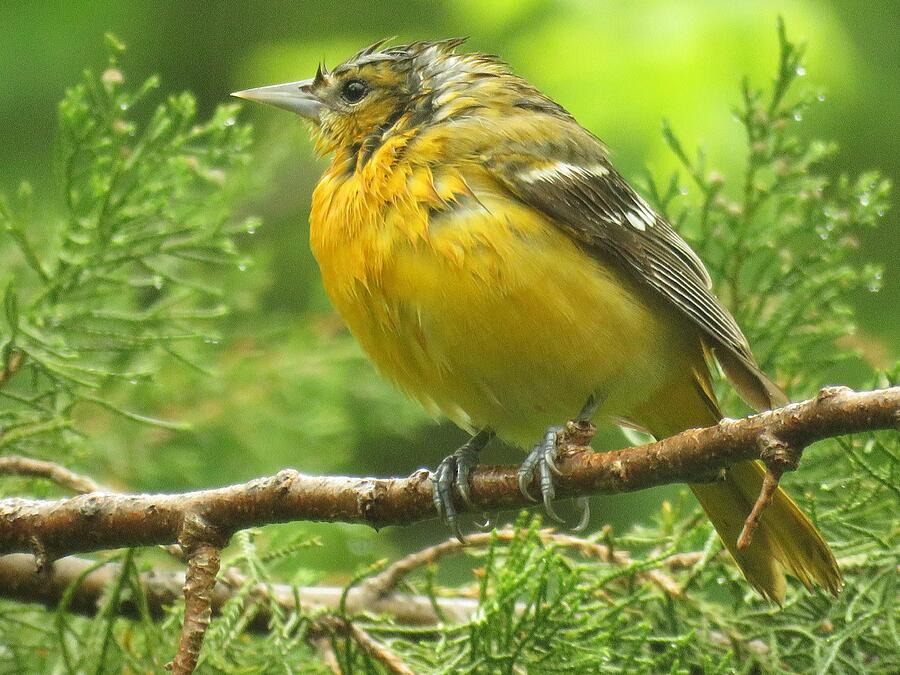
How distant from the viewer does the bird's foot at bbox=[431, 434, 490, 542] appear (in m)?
2.68

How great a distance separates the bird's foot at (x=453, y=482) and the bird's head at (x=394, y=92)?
1038 mm

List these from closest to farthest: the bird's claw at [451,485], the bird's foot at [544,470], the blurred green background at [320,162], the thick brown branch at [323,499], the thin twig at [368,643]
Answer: the thick brown branch at [323,499] < the bird's foot at [544,470] < the bird's claw at [451,485] < the thin twig at [368,643] < the blurred green background at [320,162]

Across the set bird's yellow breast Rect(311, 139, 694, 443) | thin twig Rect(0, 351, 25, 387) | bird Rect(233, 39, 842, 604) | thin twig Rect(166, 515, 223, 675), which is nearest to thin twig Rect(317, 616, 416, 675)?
bird Rect(233, 39, 842, 604)

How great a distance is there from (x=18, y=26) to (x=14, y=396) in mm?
3450

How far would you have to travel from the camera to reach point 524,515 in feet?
8.70

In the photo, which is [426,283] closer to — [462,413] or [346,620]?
[462,413]

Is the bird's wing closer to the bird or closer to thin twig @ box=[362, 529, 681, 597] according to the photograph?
the bird

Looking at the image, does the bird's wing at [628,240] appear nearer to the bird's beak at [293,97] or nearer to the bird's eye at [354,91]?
the bird's eye at [354,91]

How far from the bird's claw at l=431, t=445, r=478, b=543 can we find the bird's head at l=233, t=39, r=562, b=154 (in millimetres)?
1067

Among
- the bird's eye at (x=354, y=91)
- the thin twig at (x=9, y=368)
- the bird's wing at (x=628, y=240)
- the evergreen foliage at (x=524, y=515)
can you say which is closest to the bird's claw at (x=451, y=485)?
the evergreen foliage at (x=524, y=515)

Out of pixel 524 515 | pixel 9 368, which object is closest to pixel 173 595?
pixel 9 368

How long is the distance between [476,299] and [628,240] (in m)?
0.71

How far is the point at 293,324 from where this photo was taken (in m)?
5.09

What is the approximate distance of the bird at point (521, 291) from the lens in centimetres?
314
